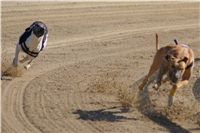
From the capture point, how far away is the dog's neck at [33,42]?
1149 centimetres

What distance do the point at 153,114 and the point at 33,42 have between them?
2.85 m

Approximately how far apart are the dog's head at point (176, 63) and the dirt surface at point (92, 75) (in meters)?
0.61

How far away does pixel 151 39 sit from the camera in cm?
1709

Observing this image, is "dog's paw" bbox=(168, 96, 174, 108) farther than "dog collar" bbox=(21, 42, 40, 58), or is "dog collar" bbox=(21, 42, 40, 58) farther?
"dog collar" bbox=(21, 42, 40, 58)

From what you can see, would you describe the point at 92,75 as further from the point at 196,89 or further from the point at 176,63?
the point at 176,63

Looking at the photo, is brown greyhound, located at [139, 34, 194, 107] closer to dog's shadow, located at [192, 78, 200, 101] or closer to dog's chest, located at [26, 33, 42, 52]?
dog's shadow, located at [192, 78, 200, 101]

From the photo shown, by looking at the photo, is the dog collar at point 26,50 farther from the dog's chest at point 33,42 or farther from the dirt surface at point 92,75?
the dirt surface at point 92,75

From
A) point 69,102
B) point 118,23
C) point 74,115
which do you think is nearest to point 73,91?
point 69,102

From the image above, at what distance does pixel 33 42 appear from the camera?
11555mm

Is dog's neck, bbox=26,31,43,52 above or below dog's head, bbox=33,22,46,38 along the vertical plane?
below

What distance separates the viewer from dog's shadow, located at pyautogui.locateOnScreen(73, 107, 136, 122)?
9602mm

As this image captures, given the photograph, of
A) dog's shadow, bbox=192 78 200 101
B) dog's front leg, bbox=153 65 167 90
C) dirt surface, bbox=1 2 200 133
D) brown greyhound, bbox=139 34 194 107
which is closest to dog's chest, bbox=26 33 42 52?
dirt surface, bbox=1 2 200 133

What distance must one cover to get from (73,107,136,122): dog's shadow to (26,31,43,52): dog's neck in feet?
7.01

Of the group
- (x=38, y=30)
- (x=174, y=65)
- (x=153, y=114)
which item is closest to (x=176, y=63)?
(x=174, y=65)
